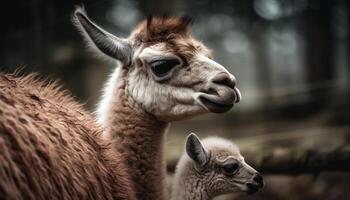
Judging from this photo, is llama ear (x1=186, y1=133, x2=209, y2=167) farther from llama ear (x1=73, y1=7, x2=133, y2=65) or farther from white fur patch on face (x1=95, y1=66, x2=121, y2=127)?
llama ear (x1=73, y1=7, x2=133, y2=65)

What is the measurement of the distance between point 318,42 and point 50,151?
1015 centimetres

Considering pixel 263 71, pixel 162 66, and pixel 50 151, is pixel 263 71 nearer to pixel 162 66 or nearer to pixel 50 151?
pixel 162 66

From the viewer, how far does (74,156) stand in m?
2.62

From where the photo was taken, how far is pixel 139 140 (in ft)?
12.3

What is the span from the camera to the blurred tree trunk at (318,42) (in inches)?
447

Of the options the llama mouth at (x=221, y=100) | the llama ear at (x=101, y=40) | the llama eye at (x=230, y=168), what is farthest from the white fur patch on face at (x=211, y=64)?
the llama eye at (x=230, y=168)

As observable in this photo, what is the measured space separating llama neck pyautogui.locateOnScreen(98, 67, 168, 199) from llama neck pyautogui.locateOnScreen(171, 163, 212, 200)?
23 centimetres

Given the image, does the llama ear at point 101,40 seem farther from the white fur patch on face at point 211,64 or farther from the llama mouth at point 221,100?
the llama mouth at point 221,100

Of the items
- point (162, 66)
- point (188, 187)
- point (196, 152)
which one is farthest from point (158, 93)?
point (188, 187)

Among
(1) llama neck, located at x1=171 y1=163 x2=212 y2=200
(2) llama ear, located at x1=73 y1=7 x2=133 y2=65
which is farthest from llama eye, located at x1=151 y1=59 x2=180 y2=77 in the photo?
(1) llama neck, located at x1=171 y1=163 x2=212 y2=200

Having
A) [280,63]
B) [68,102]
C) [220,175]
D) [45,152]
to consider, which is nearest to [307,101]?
[220,175]

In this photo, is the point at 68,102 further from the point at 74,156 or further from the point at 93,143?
the point at 74,156

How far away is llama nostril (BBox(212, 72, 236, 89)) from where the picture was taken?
3.51 metres

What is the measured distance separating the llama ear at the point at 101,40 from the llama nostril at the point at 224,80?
0.78 m
